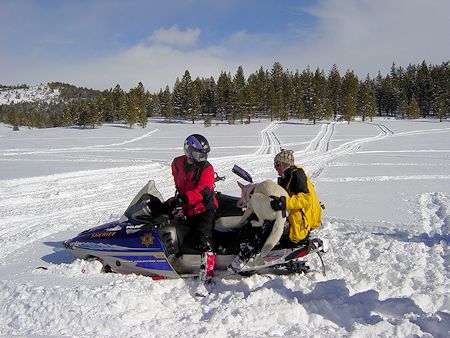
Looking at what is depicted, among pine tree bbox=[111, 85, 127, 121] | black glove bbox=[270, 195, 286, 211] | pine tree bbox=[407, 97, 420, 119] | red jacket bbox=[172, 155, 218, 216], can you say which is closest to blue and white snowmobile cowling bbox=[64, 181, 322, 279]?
red jacket bbox=[172, 155, 218, 216]

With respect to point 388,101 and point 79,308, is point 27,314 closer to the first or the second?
point 79,308

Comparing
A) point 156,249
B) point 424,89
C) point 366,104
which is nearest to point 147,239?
point 156,249

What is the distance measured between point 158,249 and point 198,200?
742mm

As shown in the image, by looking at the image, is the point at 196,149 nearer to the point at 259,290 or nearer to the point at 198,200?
the point at 198,200

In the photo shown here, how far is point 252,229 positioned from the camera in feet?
15.2

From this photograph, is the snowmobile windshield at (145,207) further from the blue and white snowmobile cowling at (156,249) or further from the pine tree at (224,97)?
the pine tree at (224,97)

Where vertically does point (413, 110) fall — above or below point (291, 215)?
above

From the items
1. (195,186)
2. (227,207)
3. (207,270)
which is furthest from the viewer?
(227,207)

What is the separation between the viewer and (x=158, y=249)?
453cm

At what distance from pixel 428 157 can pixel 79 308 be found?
17075 millimetres

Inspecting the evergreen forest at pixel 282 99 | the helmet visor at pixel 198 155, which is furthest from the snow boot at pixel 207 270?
the evergreen forest at pixel 282 99

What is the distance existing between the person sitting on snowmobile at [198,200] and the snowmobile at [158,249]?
12 centimetres

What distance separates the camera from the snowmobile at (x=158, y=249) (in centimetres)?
448

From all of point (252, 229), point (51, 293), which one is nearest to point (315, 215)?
point (252, 229)
